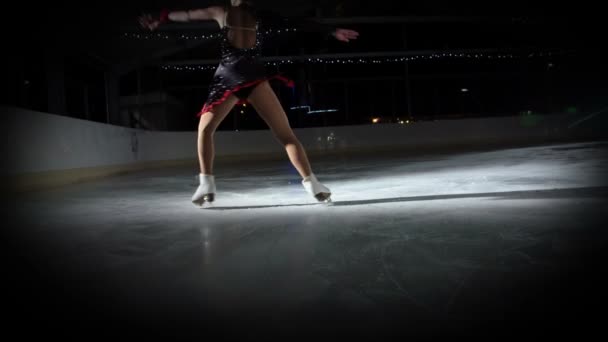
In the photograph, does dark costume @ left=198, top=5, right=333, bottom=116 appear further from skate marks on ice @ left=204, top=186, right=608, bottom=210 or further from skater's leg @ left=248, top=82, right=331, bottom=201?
skate marks on ice @ left=204, top=186, right=608, bottom=210

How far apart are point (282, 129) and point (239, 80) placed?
1.03 ft

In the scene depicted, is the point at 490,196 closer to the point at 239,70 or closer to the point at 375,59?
the point at 239,70

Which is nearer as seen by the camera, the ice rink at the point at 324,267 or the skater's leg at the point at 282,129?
the ice rink at the point at 324,267

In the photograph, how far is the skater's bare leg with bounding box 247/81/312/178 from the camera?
2.20 metres

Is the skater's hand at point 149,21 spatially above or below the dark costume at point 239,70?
above

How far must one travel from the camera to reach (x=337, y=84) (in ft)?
41.0

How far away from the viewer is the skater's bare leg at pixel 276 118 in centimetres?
220

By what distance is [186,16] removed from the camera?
2.24 m

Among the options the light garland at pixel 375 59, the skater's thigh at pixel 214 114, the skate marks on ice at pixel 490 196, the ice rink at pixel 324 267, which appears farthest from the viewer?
the light garland at pixel 375 59

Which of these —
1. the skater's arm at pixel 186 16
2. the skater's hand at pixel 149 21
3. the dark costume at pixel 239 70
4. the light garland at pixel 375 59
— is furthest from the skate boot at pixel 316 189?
the light garland at pixel 375 59

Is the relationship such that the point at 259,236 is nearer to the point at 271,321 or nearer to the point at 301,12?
the point at 271,321

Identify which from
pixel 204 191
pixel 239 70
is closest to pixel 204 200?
pixel 204 191

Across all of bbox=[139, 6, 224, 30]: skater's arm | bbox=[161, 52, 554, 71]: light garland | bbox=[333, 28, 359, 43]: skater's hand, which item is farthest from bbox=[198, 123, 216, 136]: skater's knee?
bbox=[161, 52, 554, 71]: light garland

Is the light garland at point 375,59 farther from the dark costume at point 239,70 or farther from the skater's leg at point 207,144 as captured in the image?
the skater's leg at point 207,144
